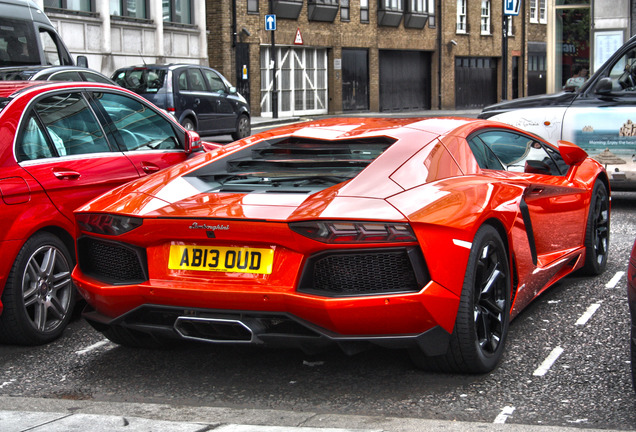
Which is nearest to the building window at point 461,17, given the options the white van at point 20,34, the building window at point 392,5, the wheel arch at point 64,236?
the building window at point 392,5

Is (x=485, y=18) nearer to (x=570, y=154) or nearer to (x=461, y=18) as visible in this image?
(x=461, y=18)

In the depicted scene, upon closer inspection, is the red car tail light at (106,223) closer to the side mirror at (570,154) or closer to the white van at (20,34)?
the side mirror at (570,154)

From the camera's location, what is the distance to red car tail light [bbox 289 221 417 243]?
403 cm

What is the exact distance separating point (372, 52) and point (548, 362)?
1431 inches

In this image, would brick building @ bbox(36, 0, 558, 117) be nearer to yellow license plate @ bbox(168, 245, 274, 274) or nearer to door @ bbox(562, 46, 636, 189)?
door @ bbox(562, 46, 636, 189)

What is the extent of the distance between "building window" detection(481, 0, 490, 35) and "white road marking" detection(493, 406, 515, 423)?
150ft

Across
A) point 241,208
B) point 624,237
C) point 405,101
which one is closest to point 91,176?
point 241,208

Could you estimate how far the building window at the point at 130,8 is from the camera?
1128 inches

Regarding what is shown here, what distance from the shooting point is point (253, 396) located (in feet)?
14.5

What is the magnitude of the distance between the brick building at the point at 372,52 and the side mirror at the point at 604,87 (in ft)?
61.6

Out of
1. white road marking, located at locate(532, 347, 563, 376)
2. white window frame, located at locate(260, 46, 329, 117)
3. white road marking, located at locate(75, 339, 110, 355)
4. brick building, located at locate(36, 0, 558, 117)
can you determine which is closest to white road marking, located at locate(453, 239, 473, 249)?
white road marking, located at locate(532, 347, 563, 376)

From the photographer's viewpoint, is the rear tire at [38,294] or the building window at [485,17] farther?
the building window at [485,17]

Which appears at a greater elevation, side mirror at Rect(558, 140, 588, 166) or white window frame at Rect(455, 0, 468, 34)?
white window frame at Rect(455, 0, 468, 34)

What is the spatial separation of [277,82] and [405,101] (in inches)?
388
